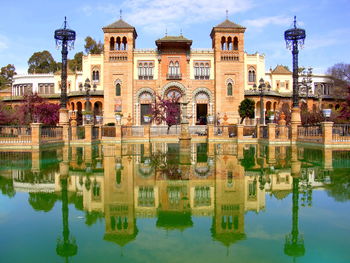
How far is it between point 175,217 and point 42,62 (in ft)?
231

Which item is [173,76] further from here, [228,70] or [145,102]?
[228,70]

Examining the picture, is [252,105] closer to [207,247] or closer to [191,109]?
[191,109]

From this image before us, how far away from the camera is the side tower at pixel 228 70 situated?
41031mm

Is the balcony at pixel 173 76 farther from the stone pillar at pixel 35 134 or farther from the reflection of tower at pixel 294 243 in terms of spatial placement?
the reflection of tower at pixel 294 243

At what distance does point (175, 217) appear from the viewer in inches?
194

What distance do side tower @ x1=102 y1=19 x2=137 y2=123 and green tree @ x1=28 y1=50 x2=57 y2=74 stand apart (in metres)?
31.2

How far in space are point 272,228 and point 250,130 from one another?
26.5 meters

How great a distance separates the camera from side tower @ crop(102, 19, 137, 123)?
41.0 metres

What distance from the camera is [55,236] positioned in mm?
4145

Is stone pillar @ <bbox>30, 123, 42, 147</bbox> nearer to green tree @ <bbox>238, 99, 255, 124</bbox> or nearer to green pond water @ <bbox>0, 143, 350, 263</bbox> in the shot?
green pond water @ <bbox>0, 143, 350, 263</bbox>

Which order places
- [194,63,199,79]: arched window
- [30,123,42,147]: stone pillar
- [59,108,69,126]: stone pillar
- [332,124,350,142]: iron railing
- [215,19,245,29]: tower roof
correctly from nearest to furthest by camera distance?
[30,123,42,147]: stone pillar → [332,124,350,142]: iron railing → [59,108,69,126]: stone pillar → [215,19,245,29]: tower roof → [194,63,199,79]: arched window

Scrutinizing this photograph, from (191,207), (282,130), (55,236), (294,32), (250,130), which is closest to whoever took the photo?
(55,236)

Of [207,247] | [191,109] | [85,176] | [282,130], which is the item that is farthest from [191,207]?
[191,109]

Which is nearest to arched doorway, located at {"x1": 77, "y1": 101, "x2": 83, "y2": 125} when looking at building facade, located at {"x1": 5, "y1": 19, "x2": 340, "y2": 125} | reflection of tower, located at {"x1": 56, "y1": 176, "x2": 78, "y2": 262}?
building facade, located at {"x1": 5, "y1": 19, "x2": 340, "y2": 125}
